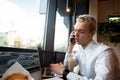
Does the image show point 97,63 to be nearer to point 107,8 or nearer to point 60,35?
point 60,35

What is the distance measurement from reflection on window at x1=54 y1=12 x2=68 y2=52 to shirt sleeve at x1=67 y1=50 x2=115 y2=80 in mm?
1549

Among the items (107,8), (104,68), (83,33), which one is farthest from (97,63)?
(107,8)

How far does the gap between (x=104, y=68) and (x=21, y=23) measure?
1.02 metres

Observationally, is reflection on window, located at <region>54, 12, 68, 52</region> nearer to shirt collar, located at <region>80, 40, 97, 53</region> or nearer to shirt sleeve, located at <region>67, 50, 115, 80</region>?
shirt collar, located at <region>80, 40, 97, 53</region>

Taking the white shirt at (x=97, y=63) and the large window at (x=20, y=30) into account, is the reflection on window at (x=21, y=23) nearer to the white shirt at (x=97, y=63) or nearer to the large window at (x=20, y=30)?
the large window at (x=20, y=30)

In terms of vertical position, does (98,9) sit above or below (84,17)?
above

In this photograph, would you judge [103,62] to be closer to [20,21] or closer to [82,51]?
[82,51]

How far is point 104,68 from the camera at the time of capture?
1501mm

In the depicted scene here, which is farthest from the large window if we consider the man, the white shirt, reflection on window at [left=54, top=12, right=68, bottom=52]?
reflection on window at [left=54, top=12, right=68, bottom=52]

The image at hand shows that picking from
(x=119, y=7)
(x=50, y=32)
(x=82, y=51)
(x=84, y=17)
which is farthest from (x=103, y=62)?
(x=119, y=7)

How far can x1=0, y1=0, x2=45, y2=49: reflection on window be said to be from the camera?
1.65 meters

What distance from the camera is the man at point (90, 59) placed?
1522mm

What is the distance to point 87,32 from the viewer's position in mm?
1805

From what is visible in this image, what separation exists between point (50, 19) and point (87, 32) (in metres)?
1.16
